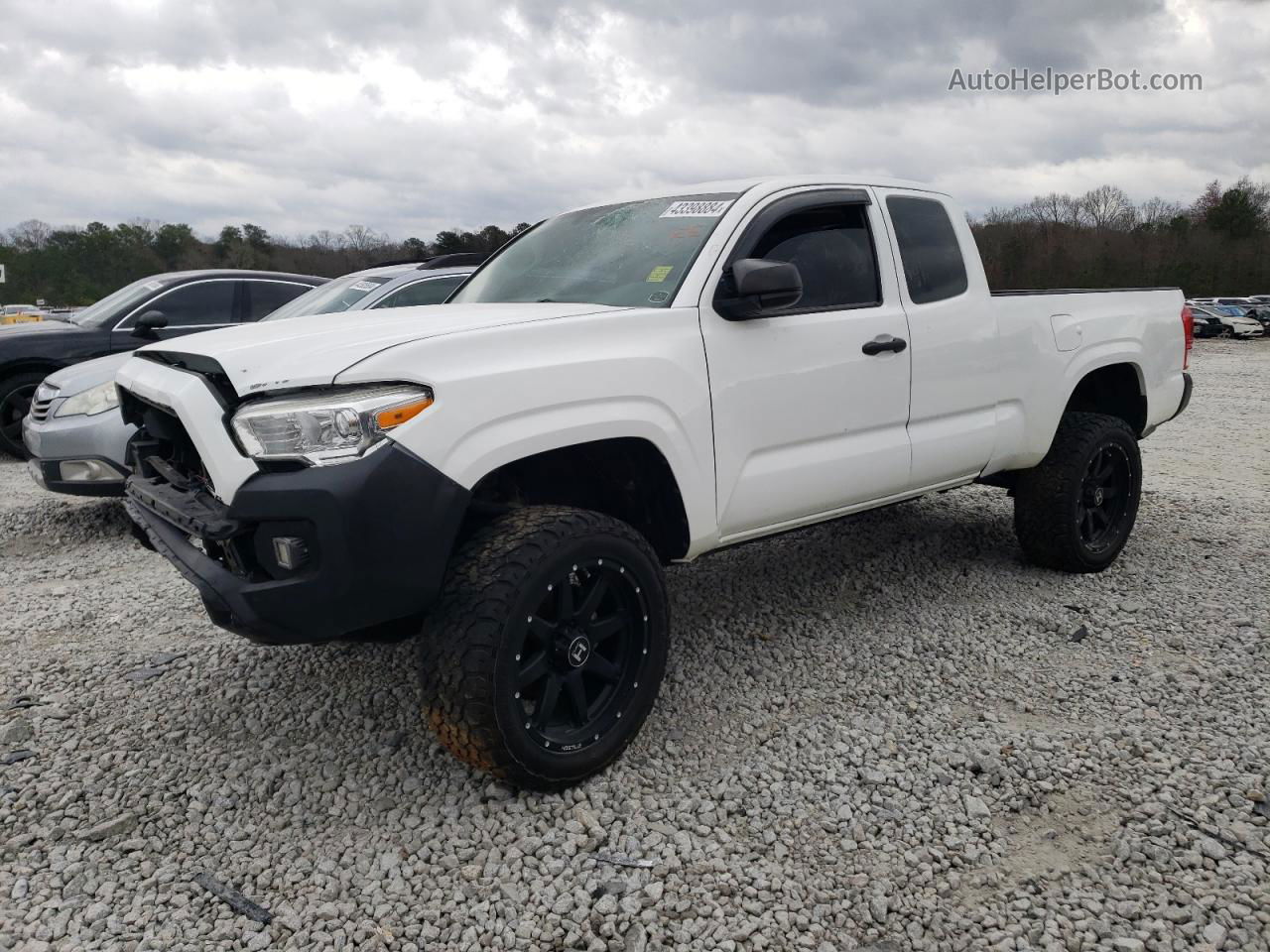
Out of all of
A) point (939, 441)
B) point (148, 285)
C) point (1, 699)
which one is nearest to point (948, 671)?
point (939, 441)

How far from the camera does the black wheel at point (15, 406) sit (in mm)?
7734

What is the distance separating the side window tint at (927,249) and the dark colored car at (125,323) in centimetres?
583

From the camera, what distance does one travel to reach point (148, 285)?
8.03m

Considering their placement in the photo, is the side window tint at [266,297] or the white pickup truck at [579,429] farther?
the side window tint at [266,297]

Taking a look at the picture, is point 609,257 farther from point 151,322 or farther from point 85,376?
point 151,322

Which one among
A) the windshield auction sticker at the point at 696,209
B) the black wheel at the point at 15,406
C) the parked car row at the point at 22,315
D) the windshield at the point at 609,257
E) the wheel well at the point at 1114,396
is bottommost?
the wheel well at the point at 1114,396

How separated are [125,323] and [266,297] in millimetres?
1129

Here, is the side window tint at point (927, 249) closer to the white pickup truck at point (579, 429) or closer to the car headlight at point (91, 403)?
the white pickup truck at point (579, 429)

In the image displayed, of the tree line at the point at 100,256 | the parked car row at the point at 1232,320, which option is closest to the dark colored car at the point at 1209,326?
the parked car row at the point at 1232,320

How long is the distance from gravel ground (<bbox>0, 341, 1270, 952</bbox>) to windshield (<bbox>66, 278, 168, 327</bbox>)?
13.0 ft

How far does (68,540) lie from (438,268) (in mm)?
3057

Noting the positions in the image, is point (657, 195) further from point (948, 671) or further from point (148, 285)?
point (148, 285)

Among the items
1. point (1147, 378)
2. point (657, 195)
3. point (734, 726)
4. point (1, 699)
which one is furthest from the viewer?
point (1147, 378)

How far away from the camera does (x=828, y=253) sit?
3.76m
